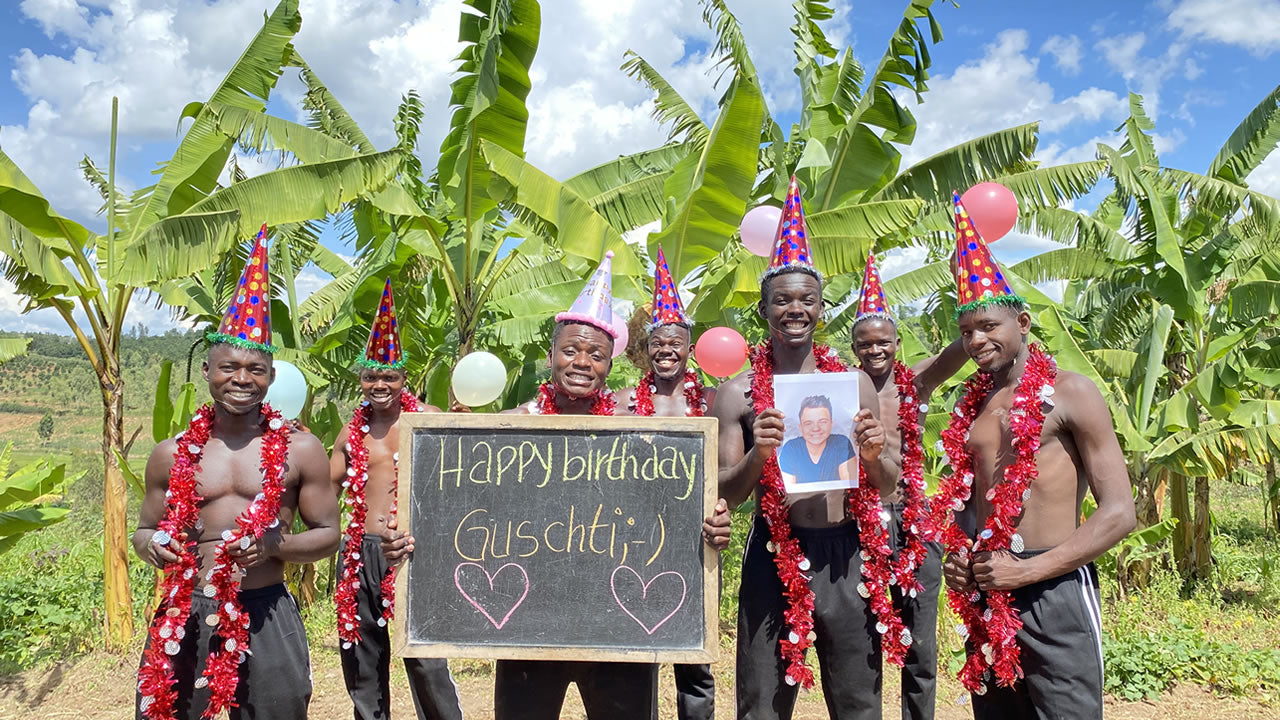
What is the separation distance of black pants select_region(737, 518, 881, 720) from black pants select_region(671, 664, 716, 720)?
1646 mm

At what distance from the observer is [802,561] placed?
3299 millimetres

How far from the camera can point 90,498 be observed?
74.7 ft

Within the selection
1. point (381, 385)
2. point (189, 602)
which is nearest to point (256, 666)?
point (189, 602)

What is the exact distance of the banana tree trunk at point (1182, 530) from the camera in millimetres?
10518

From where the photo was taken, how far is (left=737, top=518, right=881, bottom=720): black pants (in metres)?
3.29

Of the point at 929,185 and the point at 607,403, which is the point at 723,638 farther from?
the point at 607,403

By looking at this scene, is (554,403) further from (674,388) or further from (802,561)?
(674,388)

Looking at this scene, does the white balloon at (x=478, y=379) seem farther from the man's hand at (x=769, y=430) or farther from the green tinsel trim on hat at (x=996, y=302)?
the green tinsel trim on hat at (x=996, y=302)

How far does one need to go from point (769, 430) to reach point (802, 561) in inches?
25.1

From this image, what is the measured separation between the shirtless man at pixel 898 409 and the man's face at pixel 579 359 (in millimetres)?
1748

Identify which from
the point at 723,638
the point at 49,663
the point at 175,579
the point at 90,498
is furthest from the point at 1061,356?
the point at 90,498

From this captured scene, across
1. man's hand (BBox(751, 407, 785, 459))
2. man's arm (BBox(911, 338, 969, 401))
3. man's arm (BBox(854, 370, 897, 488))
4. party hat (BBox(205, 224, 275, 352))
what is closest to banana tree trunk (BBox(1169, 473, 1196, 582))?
man's arm (BBox(911, 338, 969, 401))

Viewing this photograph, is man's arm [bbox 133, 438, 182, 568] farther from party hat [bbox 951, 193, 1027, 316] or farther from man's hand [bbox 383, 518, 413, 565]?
party hat [bbox 951, 193, 1027, 316]

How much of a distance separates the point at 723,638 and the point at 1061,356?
4279mm
